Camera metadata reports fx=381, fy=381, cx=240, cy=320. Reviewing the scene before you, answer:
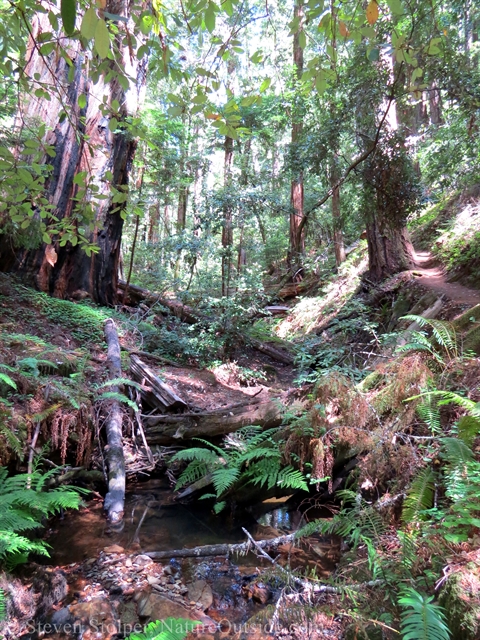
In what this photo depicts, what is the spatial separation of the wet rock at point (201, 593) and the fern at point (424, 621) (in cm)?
171

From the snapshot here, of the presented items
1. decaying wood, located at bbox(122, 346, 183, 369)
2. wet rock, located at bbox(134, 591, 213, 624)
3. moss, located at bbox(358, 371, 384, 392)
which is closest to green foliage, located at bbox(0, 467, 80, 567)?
wet rock, located at bbox(134, 591, 213, 624)

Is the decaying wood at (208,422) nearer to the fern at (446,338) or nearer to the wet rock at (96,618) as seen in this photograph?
the fern at (446,338)

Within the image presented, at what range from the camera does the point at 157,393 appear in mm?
6082

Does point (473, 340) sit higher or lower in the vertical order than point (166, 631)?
higher

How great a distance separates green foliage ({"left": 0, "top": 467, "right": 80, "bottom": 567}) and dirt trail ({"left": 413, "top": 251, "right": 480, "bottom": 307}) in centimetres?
→ 660

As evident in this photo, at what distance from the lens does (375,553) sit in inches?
99.6

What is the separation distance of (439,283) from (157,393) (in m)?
6.40

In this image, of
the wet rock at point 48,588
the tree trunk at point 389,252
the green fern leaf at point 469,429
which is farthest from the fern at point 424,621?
the tree trunk at point 389,252

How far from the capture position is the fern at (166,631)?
1.96 m

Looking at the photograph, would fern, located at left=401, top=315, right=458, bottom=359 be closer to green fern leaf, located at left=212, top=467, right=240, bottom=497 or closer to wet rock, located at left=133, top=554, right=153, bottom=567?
green fern leaf, located at left=212, top=467, right=240, bottom=497

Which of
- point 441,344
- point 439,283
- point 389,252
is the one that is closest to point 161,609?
point 441,344

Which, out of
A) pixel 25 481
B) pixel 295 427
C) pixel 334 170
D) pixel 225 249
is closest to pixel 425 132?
pixel 334 170

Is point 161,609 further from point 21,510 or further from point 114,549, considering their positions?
point 21,510

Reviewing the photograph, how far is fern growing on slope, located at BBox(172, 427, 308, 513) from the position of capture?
4.15m
